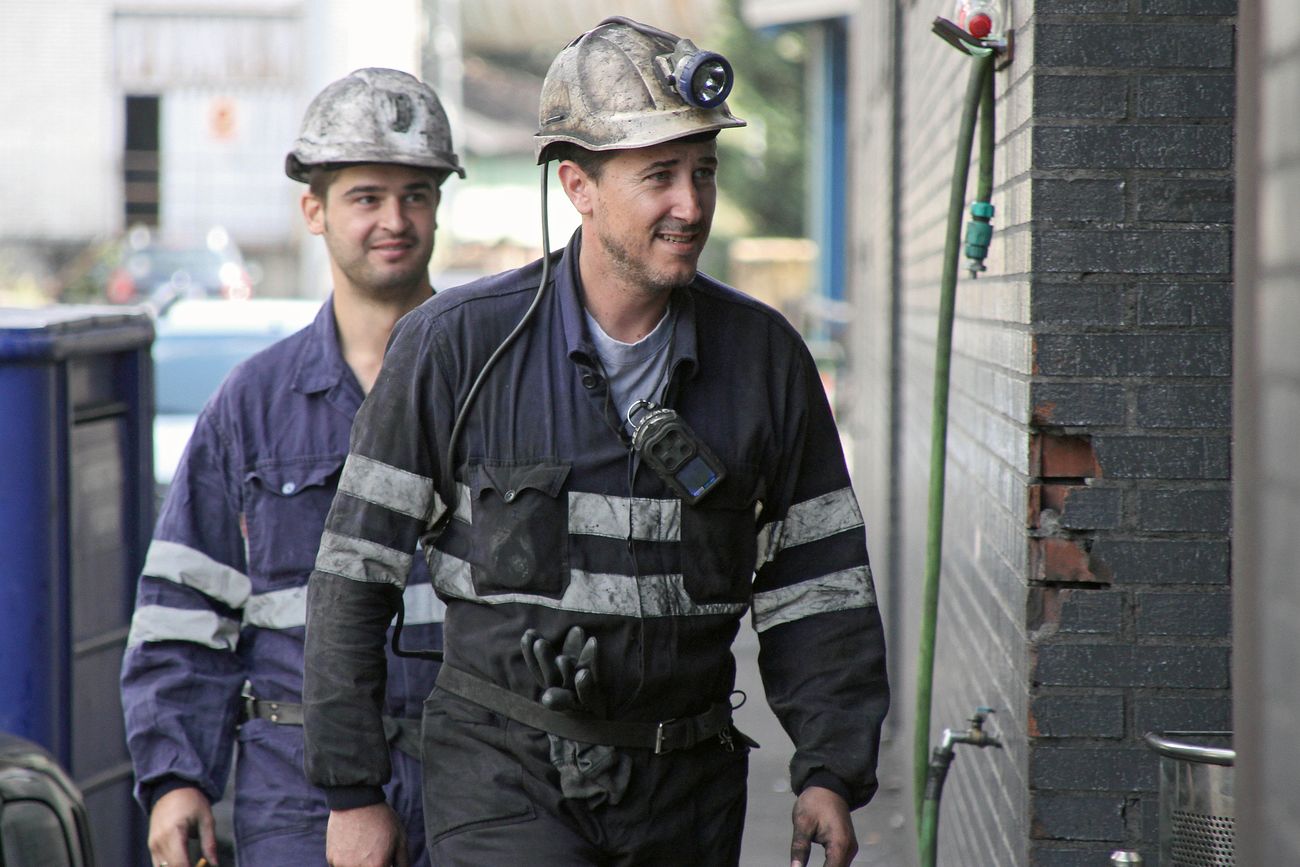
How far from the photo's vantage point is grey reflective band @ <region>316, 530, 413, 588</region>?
9.61ft

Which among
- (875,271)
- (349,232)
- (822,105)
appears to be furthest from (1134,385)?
(822,105)

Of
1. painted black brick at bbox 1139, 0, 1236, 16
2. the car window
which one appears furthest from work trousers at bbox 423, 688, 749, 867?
the car window

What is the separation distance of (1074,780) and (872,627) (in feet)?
1.42

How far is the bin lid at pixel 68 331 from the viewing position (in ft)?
13.4

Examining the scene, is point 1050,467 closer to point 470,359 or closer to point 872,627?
point 872,627

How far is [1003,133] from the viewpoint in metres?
3.34

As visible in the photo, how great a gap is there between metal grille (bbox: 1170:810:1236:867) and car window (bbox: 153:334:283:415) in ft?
22.8

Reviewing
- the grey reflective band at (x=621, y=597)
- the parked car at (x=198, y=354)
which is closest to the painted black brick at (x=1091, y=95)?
the grey reflective band at (x=621, y=597)

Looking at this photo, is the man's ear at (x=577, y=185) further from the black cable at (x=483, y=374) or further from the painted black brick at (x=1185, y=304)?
the painted black brick at (x=1185, y=304)

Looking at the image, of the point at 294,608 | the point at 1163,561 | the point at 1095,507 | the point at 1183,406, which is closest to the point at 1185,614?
the point at 1163,561

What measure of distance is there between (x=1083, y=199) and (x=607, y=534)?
0.99 meters

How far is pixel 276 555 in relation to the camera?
3562 mm

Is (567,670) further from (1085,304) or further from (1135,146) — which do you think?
(1135,146)

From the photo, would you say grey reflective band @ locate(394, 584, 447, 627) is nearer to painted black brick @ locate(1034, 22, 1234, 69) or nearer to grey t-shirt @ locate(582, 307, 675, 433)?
grey t-shirt @ locate(582, 307, 675, 433)
